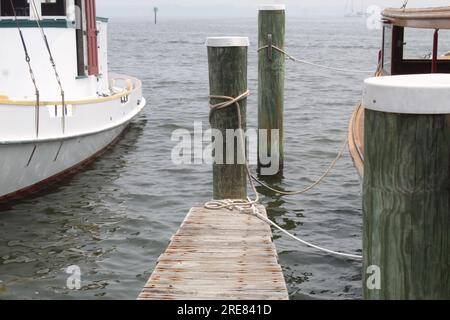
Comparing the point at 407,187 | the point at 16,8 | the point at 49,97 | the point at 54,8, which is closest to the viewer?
the point at 407,187

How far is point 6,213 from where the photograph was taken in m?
10.1

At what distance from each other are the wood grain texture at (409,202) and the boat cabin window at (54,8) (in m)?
10.4

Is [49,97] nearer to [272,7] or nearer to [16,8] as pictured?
[16,8]

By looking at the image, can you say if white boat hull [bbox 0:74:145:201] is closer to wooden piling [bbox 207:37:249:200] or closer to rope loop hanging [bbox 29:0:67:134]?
rope loop hanging [bbox 29:0:67:134]

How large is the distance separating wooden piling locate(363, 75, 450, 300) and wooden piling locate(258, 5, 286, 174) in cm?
748

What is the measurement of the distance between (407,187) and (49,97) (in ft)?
32.6

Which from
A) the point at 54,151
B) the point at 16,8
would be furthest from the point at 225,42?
the point at 16,8

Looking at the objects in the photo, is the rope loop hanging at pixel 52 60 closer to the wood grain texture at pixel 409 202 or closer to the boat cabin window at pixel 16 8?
the boat cabin window at pixel 16 8

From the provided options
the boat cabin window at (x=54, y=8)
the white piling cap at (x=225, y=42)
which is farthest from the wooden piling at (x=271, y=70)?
the boat cabin window at (x=54, y=8)

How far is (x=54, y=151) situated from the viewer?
11.1 meters

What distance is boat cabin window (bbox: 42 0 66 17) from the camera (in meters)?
12.5

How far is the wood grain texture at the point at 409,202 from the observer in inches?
121

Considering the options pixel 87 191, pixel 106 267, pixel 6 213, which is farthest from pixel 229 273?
pixel 87 191

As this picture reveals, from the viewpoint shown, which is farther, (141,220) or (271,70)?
(271,70)
